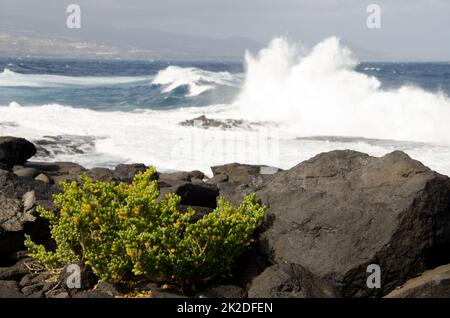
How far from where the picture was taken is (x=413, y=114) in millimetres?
25969

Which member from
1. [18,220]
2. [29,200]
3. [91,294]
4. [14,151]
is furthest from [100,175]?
[91,294]

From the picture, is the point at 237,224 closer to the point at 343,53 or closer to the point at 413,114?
the point at 413,114

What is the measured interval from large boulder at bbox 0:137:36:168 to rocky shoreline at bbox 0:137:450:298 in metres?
6.59

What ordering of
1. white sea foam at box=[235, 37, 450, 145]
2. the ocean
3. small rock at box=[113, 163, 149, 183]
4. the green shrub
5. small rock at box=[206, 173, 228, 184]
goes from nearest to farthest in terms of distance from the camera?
the green shrub, small rock at box=[113, 163, 149, 183], small rock at box=[206, 173, 228, 184], the ocean, white sea foam at box=[235, 37, 450, 145]

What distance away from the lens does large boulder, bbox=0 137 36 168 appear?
482 inches

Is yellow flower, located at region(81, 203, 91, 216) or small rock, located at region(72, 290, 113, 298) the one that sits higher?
yellow flower, located at region(81, 203, 91, 216)

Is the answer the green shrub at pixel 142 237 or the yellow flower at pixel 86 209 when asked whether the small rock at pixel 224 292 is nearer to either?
the green shrub at pixel 142 237

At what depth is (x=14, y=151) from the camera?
41.3 ft

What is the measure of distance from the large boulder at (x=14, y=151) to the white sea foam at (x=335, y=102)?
1354 cm

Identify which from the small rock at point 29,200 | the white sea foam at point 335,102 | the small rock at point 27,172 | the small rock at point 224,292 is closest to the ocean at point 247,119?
the white sea foam at point 335,102

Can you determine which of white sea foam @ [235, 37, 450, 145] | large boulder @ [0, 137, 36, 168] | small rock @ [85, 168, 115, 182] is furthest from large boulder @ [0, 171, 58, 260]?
white sea foam @ [235, 37, 450, 145]

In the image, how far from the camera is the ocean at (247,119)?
1752 centimetres

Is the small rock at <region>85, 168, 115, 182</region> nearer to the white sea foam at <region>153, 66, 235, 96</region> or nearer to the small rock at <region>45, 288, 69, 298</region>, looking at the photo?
the small rock at <region>45, 288, 69, 298</region>

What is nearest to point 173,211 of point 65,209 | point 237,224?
point 237,224
